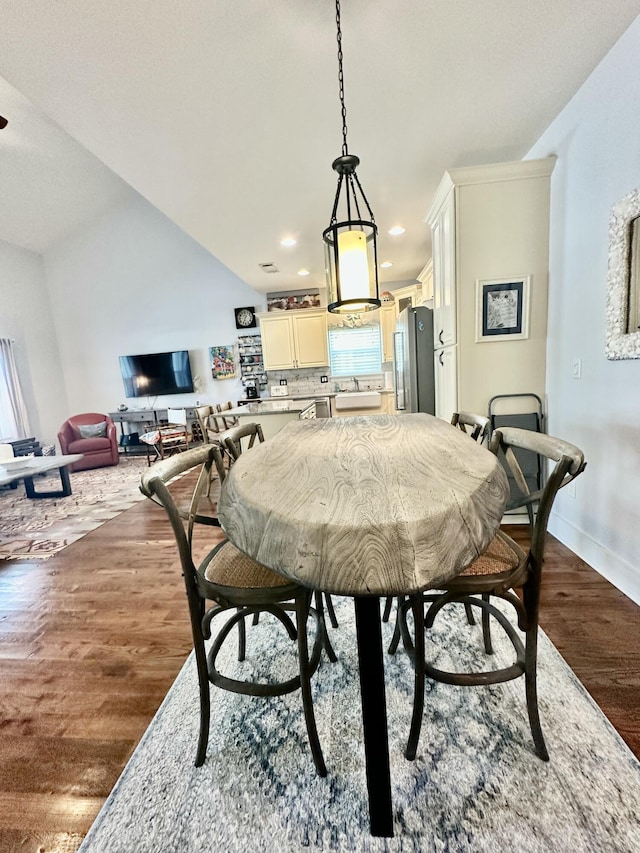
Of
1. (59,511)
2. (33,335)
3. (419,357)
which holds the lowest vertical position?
(59,511)

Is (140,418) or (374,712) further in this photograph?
(140,418)

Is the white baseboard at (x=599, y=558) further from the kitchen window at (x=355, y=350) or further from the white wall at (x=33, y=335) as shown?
the white wall at (x=33, y=335)

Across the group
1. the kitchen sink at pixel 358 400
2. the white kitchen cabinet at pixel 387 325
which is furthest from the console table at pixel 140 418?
the white kitchen cabinet at pixel 387 325

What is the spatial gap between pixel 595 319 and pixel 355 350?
4.29 metres

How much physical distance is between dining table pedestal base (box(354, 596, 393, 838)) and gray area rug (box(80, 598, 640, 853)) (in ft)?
0.25

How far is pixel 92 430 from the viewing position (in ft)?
17.8

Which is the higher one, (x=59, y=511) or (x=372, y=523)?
(x=372, y=523)

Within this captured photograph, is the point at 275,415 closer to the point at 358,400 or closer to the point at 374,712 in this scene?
the point at 358,400

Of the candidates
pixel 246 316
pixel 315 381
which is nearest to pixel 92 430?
pixel 246 316

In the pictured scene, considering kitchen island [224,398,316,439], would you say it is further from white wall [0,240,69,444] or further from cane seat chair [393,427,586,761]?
white wall [0,240,69,444]

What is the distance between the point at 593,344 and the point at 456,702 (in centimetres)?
183

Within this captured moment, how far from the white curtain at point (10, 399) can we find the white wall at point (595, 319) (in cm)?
692

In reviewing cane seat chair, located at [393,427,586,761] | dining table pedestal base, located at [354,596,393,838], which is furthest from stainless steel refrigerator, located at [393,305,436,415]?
dining table pedestal base, located at [354,596,393,838]

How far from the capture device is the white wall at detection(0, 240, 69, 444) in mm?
5598
